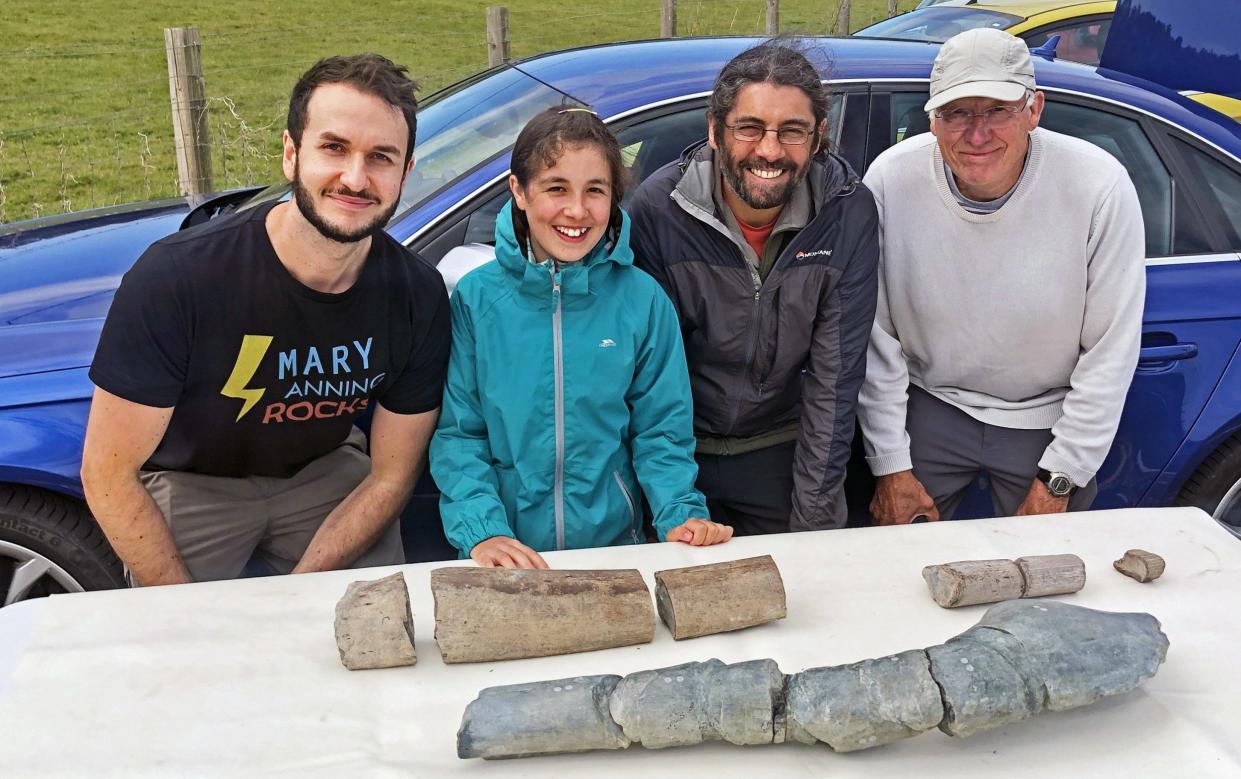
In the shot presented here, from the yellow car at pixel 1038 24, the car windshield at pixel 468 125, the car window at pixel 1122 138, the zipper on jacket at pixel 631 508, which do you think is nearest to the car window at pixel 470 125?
the car windshield at pixel 468 125

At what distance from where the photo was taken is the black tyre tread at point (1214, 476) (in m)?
3.31

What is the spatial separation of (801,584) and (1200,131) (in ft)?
7.22

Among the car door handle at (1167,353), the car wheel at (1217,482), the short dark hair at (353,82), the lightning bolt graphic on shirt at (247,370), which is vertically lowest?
the car wheel at (1217,482)

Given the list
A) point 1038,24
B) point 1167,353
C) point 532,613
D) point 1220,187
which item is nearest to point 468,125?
point 532,613

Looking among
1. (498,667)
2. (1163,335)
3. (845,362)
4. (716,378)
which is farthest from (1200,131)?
(498,667)

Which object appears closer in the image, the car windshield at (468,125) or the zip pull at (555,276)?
the zip pull at (555,276)

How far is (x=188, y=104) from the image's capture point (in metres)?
5.97

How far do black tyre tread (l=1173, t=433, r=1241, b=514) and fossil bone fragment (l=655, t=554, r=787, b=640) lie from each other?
6.67ft

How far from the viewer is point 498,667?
1.81 meters

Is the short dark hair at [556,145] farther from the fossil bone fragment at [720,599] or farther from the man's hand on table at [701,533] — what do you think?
the fossil bone fragment at [720,599]

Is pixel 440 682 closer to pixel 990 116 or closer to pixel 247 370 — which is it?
pixel 247 370

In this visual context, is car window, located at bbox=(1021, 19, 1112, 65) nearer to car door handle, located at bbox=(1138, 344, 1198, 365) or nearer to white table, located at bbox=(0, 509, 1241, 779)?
car door handle, located at bbox=(1138, 344, 1198, 365)

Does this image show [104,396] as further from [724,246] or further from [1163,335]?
[1163,335]

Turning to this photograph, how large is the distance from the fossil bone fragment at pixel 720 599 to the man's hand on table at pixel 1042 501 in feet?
4.06
